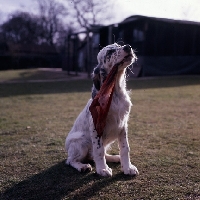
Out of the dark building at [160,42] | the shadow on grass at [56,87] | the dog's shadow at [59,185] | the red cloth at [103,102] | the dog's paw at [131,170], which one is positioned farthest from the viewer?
the dark building at [160,42]

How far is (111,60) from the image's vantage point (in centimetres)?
375

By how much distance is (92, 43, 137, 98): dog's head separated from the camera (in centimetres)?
359

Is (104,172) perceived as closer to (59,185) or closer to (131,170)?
(131,170)

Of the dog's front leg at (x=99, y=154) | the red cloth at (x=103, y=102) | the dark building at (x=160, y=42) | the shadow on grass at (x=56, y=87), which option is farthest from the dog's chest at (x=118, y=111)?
the dark building at (x=160, y=42)

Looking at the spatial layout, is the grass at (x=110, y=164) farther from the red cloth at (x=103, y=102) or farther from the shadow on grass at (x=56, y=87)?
the shadow on grass at (x=56, y=87)

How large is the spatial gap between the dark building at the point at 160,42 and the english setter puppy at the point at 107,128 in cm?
1764

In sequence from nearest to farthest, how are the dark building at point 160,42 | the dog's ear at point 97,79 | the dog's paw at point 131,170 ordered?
the dog's paw at point 131,170
the dog's ear at point 97,79
the dark building at point 160,42

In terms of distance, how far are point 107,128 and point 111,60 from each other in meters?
0.87

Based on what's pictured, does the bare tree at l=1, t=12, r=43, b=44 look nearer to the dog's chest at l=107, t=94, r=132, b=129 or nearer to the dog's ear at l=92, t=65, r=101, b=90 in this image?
the dog's ear at l=92, t=65, r=101, b=90

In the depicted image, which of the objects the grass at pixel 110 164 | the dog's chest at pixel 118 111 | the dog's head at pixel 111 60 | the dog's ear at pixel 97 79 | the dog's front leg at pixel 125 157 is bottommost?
the grass at pixel 110 164

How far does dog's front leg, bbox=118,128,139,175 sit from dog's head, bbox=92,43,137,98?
69 cm

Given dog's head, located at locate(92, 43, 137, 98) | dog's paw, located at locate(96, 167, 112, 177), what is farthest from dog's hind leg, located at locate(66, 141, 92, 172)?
dog's head, located at locate(92, 43, 137, 98)

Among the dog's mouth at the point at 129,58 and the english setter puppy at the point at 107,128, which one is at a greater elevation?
the dog's mouth at the point at 129,58

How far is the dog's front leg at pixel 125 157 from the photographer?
3639 mm
